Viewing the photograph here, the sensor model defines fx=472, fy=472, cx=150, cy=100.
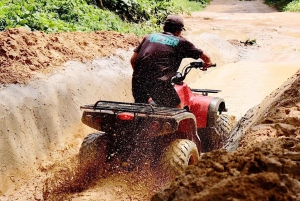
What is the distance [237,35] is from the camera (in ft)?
55.6

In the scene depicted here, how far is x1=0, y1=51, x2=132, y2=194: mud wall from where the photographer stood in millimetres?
5484

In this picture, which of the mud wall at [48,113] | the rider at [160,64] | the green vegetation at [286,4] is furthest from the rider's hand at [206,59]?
the green vegetation at [286,4]

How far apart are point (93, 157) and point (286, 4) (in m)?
28.7

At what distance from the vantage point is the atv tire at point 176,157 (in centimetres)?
437

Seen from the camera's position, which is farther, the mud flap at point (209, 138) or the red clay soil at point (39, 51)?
the red clay soil at point (39, 51)

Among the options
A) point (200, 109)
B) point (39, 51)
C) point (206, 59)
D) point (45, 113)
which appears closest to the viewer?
point (206, 59)

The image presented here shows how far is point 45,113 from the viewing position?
20.3 ft

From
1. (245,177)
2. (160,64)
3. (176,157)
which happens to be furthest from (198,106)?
(245,177)

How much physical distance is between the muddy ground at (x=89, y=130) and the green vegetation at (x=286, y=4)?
16.4 metres

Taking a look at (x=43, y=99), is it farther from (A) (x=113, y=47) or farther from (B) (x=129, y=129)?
(A) (x=113, y=47)

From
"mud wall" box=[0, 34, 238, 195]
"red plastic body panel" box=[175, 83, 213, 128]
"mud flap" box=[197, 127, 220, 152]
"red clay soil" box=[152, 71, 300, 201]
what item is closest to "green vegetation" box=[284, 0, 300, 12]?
"mud wall" box=[0, 34, 238, 195]

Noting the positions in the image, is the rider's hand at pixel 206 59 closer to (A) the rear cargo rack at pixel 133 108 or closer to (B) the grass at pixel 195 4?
(A) the rear cargo rack at pixel 133 108

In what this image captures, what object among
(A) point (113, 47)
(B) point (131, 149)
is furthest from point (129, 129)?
(A) point (113, 47)

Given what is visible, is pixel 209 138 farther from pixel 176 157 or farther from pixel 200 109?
pixel 176 157
